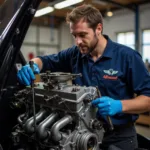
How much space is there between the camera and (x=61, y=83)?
1.25 metres

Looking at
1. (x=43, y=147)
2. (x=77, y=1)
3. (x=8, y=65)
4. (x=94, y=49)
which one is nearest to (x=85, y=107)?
(x=43, y=147)

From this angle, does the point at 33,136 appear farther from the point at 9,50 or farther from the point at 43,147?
the point at 9,50

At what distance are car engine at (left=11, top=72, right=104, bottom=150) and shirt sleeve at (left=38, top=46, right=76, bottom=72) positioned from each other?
59 centimetres

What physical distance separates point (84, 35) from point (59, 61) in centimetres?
49

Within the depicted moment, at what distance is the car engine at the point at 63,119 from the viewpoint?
1100 mm

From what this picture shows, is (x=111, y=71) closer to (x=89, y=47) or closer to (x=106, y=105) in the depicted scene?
(x=89, y=47)

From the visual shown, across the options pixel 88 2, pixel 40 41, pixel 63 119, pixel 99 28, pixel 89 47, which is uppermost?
pixel 88 2

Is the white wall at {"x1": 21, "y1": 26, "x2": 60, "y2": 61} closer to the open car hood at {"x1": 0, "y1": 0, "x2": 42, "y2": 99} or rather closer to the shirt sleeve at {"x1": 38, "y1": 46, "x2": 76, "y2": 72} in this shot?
the shirt sleeve at {"x1": 38, "y1": 46, "x2": 76, "y2": 72}

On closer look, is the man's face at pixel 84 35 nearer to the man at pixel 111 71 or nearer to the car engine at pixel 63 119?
the man at pixel 111 71

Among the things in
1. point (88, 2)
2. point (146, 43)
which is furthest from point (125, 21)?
point (88, 2)

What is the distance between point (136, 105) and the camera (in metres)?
1.32

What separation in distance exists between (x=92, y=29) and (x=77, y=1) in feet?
16.0

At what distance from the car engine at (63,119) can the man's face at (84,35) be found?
1.05 ft

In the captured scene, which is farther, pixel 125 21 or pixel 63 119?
pixel 125 21
